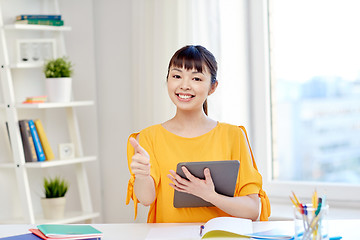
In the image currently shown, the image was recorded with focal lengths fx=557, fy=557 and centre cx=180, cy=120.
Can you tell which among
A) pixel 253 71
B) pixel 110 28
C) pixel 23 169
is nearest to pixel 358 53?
pixel 253 71

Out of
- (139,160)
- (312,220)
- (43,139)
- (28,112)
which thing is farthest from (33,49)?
(312,220)

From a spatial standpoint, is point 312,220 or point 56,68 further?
point 56,68

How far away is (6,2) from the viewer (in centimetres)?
319

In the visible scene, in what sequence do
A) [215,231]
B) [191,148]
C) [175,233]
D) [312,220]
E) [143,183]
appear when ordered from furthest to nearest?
[191,148] → [143,183] → [175,233] → [215,231] → [312,220]

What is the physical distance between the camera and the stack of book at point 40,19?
309 cm

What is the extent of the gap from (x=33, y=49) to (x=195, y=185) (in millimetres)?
1740

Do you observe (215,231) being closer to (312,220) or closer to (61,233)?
(312,220)

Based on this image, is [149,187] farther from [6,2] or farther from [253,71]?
[6,2]

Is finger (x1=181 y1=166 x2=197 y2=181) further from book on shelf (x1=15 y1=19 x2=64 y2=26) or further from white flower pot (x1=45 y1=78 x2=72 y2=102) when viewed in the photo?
book on shelf (x1=15 y1=19 x2=64 y2=26)

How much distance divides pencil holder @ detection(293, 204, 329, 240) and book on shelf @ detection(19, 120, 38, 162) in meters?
1.91

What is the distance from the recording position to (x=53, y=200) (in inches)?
120

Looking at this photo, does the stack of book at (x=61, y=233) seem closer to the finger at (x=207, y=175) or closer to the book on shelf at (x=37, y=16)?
the finger at (x=207, y=175)

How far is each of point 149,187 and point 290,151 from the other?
1.47 meters

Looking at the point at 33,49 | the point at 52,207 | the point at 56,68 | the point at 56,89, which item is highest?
the point at 33,49
